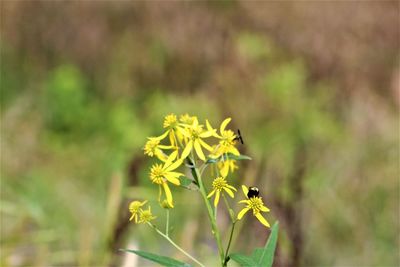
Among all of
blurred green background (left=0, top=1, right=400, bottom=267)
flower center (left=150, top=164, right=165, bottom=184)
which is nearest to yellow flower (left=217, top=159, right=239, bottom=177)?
flower center (left=150, top=164, right=165, bottom=184)

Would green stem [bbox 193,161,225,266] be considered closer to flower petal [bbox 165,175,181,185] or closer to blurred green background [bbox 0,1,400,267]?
flower petal [bbox 165,175,181,185]

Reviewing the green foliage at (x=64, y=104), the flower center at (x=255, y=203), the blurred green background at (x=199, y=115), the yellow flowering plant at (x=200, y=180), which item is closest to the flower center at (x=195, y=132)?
the yellow flowering plant at (x=200, y=180)

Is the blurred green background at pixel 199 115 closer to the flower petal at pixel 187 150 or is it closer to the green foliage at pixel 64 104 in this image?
the green foliage at pixel 64 104

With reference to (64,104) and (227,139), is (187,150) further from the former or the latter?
(64,104)

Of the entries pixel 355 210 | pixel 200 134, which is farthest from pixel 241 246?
pixel 200 134

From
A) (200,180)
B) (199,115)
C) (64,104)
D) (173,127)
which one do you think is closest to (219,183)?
(200,180)

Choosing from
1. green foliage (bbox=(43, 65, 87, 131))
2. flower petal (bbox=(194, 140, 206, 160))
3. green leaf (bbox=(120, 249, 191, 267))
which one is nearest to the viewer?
green leaf (bbox=(120, 249, 191, 267))

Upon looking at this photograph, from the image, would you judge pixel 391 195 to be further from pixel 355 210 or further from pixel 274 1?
pixel 274 1

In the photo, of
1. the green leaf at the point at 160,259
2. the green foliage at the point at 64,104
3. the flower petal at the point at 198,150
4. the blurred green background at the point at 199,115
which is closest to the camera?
the green leaf at the point at 160,259

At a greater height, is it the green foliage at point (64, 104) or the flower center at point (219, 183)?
the green foliage at point (64, 104)
